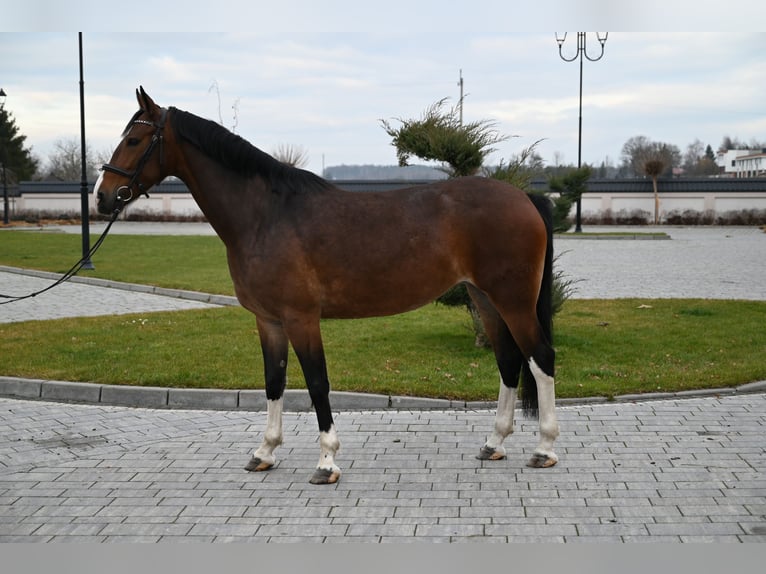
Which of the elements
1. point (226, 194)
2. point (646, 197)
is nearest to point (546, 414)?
point (226, 194)

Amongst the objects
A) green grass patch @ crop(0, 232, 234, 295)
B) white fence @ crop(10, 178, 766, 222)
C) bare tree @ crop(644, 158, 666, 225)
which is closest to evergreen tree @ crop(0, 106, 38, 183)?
white fence @ crop(10, 178, 766, 222)

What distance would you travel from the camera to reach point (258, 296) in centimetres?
565

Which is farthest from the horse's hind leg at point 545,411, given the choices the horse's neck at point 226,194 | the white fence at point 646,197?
the white fence at point 646,197

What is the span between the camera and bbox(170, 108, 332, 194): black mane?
5.76 meters

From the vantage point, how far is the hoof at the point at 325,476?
5.55 meters

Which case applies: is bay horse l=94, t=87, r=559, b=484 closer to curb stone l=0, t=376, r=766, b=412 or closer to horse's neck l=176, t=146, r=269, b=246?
horse's neck l=176, t=146, r=269, b=246

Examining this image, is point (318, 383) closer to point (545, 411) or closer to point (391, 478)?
point (391, 478)

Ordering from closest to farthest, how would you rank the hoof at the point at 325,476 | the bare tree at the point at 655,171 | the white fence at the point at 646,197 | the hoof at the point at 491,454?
the hoof at the point at 325,476
the hoof at the point at 491,454
the bare tree at the point at 655,171
the white fence at the point at 646,197

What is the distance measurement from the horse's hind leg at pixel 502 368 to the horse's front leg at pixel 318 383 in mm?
1200

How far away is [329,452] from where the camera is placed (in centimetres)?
563

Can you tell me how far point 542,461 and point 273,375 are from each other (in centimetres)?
209

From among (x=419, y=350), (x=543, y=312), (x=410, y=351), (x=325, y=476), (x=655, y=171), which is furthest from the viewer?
(x=655, y=171)

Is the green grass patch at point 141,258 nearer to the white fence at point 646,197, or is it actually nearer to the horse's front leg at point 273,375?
the horse's front leg at point 273,375

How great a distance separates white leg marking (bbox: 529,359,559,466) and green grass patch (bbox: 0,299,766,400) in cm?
176
